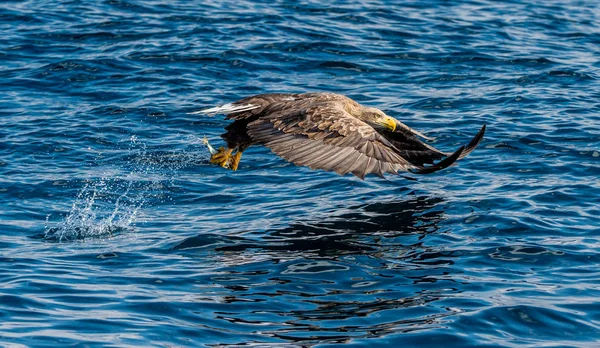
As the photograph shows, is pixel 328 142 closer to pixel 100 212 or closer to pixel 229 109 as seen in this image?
pixel 229 109

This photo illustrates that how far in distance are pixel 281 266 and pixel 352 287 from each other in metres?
0.72

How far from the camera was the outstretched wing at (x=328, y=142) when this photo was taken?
26.7 feet

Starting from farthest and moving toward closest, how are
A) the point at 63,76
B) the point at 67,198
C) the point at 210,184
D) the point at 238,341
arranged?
the point at 63,76 → the point at 210,184 → the point at 67,198 → the point at 238,341

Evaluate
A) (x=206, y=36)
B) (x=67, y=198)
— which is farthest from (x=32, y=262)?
(x=206, y=36)

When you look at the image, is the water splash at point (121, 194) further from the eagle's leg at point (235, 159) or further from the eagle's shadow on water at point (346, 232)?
the eagle's shadow on water at point (346, 232)

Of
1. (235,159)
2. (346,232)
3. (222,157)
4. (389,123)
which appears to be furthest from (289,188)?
(346,232)

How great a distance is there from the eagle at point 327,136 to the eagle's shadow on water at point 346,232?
0.45 metres

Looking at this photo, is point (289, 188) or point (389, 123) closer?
point (389, 123)

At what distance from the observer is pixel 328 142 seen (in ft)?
27.5

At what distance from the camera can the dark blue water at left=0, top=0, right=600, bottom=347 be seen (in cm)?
664

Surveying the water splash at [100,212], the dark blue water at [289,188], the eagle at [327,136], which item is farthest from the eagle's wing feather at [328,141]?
the water splash at [100,212]

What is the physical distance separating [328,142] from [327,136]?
8cm

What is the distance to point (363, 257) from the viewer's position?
7.92m

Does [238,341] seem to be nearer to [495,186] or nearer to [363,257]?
[363,257]
